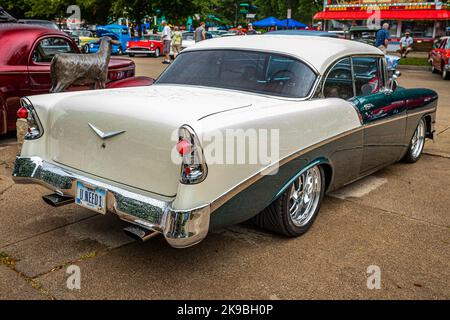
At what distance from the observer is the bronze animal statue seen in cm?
646

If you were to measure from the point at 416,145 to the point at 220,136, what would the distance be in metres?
4.11

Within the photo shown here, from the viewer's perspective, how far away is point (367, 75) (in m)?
4.80

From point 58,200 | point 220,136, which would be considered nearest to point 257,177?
point 220,136

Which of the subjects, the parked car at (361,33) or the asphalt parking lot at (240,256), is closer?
the asphalt parking lot at (240,256)

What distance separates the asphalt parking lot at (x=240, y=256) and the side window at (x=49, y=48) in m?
2.96

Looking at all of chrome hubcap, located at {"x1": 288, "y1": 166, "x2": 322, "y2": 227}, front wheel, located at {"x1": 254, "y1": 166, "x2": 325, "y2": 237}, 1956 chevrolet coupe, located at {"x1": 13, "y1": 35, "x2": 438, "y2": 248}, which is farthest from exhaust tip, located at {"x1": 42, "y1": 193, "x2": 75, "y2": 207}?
chrome hubcap, located at {"x1": 288, "y1": 166, "x2": 322, "y2": 227}

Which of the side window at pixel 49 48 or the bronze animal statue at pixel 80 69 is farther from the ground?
the side window at pixel 49 48

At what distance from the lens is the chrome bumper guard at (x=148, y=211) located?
275cm

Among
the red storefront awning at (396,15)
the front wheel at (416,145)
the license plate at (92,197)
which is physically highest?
the red storefront awning at (396,15)

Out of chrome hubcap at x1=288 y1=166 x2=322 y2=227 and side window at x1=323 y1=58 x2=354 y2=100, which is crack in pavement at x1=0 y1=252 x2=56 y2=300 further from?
side window at x1=323 y1=58 x2=354 y2=100

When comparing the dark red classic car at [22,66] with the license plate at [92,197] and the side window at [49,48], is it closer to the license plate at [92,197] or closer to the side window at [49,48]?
the side window at [49,48]

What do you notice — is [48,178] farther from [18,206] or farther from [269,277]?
[269,277]

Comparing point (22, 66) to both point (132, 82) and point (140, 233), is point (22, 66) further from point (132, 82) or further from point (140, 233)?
point (140, 233)

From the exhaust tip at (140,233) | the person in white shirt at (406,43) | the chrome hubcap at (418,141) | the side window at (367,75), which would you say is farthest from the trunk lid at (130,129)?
the person in white shirt at (406,43)
